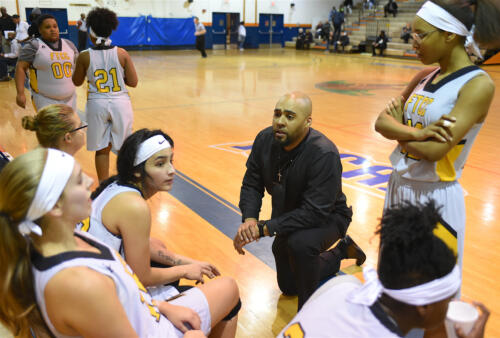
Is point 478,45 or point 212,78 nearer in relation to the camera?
point 478,45

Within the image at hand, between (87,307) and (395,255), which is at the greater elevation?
(395,255)

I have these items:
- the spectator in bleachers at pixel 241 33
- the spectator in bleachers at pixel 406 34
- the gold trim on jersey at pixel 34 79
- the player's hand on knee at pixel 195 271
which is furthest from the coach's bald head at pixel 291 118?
the spectator in bleachers at pixel 241 33

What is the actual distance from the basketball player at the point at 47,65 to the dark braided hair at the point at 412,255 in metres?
4.33

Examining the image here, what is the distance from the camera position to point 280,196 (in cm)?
283

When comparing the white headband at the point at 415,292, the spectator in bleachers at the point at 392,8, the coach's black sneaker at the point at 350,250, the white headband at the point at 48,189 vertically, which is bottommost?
the coach's black sneaker at the point at 350,250

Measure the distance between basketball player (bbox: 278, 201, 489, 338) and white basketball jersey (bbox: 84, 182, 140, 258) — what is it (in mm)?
1044

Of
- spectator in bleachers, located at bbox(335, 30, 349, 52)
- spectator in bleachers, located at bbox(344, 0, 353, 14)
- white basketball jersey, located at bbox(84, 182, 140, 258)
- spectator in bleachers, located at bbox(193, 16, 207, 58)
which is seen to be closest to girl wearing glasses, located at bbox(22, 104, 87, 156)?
white basketball jersey, located at bbox(84, 182, 140, 258)

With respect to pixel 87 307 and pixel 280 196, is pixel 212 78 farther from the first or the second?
pixel 87 307

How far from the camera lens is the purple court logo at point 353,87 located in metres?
11.1

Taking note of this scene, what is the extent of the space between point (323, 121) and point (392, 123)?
5850mm

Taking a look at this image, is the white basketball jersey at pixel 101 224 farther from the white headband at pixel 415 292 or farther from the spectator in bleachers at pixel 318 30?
the spectator in bleachers at pixel 318 30

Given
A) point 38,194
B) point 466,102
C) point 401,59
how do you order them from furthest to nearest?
point 401,59 → point 466,102 → point 38,194

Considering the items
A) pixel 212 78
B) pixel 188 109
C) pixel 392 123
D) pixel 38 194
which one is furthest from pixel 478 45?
pixel 212 78

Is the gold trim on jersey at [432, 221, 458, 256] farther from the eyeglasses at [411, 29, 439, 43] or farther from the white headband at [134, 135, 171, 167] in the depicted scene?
the white headband at [134, 135, 171, 167]
